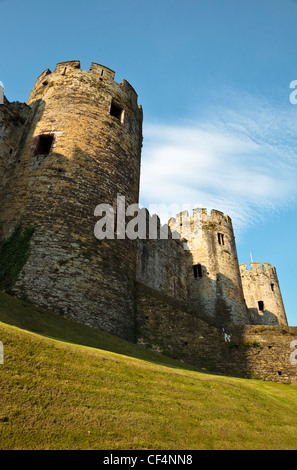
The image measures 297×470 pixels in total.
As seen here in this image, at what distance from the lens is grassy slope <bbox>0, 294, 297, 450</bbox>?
11.2 feet

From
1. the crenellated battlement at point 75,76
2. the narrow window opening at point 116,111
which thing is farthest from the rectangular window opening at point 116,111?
the crenellated battlement at point 75,76

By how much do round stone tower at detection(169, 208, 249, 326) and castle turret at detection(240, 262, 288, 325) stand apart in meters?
6.89

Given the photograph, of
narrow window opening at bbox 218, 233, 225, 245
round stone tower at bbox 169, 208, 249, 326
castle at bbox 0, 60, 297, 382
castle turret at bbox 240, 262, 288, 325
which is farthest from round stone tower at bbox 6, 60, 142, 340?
castle turret at bbox 240, 262, 288, 325

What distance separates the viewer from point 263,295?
29.3 meters

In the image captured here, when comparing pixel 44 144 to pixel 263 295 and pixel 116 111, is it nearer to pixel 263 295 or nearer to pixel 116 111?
pixel 116 111

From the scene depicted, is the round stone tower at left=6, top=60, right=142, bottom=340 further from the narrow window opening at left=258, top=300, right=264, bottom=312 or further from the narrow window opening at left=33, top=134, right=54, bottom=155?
the narrow window opening at left=258, top=300, right=264, bottom=312

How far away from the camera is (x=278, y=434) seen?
15.9 feet

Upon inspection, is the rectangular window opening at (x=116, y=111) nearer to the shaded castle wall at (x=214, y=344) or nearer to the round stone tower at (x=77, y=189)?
the round stone tower at (x=77, y=189)

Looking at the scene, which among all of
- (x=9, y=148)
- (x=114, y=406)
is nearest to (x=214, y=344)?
(x=114, y=406)

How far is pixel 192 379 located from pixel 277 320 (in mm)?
24756

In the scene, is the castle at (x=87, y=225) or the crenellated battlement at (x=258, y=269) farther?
the crenellated battlement at (x=258, y=269)

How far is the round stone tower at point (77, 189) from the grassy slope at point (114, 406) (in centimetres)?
245

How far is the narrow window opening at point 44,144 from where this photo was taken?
38.5 ft

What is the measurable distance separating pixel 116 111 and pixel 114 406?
1283 cm
